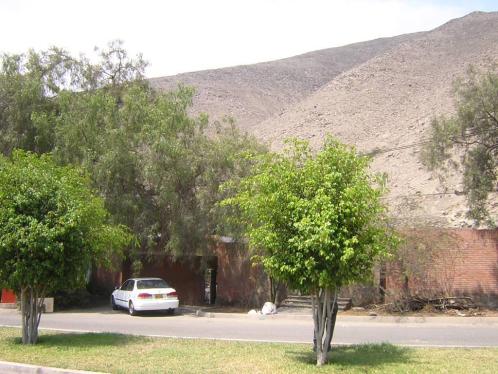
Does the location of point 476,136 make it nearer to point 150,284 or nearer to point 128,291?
point 150,284

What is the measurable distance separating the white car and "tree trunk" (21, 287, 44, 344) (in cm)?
934

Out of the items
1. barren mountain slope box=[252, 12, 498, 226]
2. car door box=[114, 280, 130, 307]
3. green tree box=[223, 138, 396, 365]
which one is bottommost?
car door box=[114, 280, 130, 307]

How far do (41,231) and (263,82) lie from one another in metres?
74.7

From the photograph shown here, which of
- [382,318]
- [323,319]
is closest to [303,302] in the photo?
[382,318]

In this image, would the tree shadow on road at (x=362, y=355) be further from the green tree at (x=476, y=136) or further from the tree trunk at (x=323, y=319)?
the green tree at (x=476, y=136)

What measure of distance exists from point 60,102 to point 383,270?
15.2 metres

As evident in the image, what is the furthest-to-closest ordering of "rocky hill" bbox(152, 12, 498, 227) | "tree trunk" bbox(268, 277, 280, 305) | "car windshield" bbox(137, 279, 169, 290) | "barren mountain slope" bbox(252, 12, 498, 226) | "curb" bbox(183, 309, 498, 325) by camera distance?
"barren mountain slope" bbox(252, 12, 498, 226) → "rocky hill" bbox(152, 12, 498, 227) → "tree trunk" bbox(268, 277, 280, 305) → "car windshield" bbox(137, 279, 169, 290) → "curb" bbox(183, 309, 498, 325)

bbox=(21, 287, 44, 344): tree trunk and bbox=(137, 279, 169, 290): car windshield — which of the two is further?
bbox=(137, 279, 169, 290): car windshield

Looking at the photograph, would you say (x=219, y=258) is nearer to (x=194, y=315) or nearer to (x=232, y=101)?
(x=194, y=315)

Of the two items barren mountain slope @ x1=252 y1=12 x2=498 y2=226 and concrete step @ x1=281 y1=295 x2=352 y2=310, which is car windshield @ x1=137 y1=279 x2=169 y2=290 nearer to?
concrete step @ x1=281 y1=295 x2=352 y2=310

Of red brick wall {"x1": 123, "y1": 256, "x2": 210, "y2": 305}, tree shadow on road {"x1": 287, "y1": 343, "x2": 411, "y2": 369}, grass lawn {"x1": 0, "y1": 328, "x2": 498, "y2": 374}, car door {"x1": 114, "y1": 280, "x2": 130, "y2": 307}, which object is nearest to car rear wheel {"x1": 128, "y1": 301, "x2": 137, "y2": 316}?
car door {"x1": 114, "y1": 280, "x2": 130, "y2": 307}

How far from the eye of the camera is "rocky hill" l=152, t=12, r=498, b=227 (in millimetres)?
41375

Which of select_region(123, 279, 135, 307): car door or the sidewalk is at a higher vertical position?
select_region(123, 279, 135, 307): car door

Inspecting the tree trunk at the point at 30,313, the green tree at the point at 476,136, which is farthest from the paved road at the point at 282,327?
the green tree at the point at 476,136
